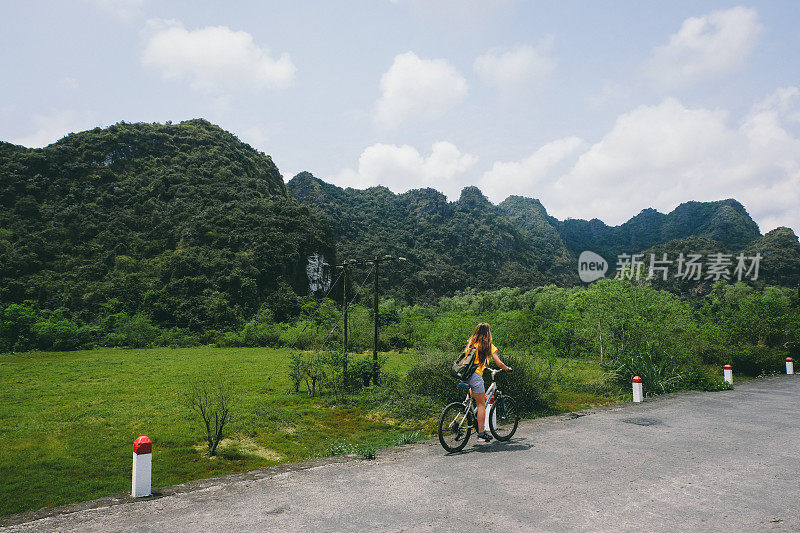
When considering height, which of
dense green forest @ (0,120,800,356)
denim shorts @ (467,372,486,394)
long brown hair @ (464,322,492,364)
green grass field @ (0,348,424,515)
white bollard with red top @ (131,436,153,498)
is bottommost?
green grass field @ (0,348,424,515)

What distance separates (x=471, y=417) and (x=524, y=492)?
206 cm

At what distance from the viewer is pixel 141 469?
4930mm

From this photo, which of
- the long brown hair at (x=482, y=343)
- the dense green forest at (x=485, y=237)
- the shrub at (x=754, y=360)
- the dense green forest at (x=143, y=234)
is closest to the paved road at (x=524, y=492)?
the long brown hair at (x=482, y=343)

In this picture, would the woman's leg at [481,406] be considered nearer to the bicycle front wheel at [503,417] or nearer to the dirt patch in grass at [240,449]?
the bicycle front wheel at [503,417]

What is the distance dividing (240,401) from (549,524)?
11599mm

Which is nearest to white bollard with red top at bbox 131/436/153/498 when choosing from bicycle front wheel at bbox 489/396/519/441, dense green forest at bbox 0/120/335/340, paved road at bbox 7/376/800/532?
paved road at bbox 7/376/800/532

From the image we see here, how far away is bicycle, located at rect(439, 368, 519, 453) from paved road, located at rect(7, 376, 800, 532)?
0.22 metres

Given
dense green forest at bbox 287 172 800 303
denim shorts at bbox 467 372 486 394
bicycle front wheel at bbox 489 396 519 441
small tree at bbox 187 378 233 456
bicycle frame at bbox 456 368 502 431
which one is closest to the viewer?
denim shorts at bbox 467 372 486 394

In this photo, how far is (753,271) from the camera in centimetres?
6062

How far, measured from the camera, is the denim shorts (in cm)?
670

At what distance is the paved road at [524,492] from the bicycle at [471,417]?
0.22 meters

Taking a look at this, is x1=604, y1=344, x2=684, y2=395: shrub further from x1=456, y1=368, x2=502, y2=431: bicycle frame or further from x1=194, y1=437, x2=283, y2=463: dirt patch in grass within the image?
x1=194, y1=437, x2=283, y2=463: dirt patch in grass

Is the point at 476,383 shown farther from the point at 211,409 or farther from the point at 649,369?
the point at 649,369

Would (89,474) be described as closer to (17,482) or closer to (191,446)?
(17,482)
